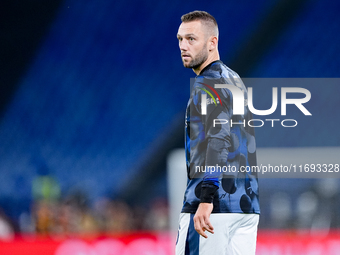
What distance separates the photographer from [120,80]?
9133 millimetres

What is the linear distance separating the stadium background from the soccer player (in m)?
6.61

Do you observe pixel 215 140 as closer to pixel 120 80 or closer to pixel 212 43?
pixel 212 43

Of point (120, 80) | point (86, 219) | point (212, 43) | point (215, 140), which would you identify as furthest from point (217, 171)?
point (120, 80)

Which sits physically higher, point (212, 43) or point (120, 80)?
point (120, 80)

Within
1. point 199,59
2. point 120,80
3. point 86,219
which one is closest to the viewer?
point 199,59

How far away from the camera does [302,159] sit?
7.96m

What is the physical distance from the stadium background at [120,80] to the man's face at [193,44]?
6476 millimetres

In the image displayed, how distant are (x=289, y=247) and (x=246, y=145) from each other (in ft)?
7.91

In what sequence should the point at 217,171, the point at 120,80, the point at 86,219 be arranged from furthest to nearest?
the point at 120,80
the point at 86,219
the point at 217,171

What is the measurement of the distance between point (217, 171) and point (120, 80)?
292 inches

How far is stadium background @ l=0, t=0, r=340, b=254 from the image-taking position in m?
8.80

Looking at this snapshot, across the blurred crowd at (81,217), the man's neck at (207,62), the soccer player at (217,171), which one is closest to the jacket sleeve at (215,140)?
the soccer player at (217,171)

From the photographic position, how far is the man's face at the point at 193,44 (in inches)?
84.7

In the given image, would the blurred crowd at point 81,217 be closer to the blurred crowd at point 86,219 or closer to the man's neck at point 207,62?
the blurred crowd at point 86,219
